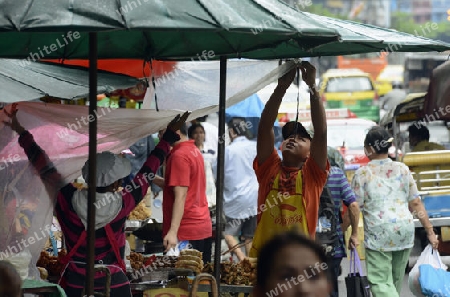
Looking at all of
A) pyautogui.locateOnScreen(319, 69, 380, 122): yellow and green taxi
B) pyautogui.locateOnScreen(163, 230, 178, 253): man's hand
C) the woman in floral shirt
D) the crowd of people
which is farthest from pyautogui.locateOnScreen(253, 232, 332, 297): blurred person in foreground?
pyautogui.locateOnScreen(319, 69, 380, 122): yellow and green taxi

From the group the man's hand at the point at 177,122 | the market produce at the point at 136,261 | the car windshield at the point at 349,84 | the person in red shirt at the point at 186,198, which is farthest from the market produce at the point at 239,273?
the car windshield at the point at 349,84

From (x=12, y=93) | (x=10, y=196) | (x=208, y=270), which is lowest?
(x=208, y=270)

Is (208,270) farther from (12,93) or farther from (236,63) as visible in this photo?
(12,93)

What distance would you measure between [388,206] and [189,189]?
174 centimetres

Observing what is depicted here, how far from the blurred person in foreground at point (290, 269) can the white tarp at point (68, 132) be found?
333 centimetres

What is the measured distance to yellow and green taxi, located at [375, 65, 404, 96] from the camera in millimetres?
46875

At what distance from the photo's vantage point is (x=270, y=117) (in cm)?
676

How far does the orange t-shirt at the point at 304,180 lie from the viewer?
6.62 meters

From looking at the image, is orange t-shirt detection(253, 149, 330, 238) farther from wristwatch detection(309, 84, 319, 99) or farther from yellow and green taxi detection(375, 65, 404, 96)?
yellow and green taxi detection(375, 65, 404, 96)

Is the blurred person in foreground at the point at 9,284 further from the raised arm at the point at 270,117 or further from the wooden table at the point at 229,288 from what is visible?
the raised arm at the point at 270,117

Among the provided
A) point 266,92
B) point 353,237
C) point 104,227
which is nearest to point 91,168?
point 104,227

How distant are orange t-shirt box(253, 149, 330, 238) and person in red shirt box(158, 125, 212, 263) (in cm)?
167

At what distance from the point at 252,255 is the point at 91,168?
5.64 feet

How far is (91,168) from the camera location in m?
5.69
